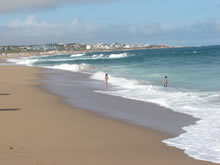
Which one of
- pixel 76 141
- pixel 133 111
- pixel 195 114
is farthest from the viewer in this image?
pixel 133 111

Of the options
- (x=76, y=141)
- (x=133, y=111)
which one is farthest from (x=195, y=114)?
(x=76, y=141)

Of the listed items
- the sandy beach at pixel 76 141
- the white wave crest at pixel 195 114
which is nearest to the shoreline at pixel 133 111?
the white wave crest at pixel 195 114

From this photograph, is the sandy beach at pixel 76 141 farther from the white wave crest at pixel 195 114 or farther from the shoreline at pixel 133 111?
the shoreline at pixel 133 111

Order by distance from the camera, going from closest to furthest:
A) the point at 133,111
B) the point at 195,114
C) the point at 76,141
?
1. the point at 76,141
2. the point at 195,114
3. the point at 133,111

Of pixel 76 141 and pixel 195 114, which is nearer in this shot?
pixel 76 141

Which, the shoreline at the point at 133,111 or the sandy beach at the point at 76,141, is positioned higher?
the sandy beach at the point at 76,141

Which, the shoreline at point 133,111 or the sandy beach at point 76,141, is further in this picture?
the shoreline at point 133,111

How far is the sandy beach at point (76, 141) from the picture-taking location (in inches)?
331

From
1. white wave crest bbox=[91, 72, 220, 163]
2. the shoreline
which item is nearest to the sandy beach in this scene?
white wave crest bbox=[91, 72, 220, 163]

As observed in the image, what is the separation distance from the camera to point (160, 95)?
19.9 meters

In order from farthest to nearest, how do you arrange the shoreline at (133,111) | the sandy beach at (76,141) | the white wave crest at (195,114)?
the shoreline at (133,111) → the white wave crest at (195,114) → the sandy beach at (76,141)

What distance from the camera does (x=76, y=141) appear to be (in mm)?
10016

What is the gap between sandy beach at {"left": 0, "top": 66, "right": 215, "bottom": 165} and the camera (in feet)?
27.6

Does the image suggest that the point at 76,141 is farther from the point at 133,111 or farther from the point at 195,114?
the point at 195,114
